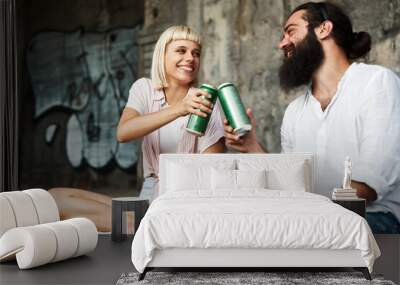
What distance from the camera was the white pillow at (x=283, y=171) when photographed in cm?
574

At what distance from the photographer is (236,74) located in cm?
639

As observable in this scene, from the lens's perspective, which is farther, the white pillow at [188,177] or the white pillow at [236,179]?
the white pillow at [188,177]

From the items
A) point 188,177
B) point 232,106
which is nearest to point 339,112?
point 232,106

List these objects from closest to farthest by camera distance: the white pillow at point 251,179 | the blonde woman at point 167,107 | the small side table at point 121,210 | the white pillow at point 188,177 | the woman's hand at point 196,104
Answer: the white pillow at point 251,179
the white pillow at point 188,177
the small side table at point 121,210
the woman's hand at point 196,104
the blonde woman at point 167,107

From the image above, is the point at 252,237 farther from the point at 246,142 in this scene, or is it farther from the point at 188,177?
the point at 246,142

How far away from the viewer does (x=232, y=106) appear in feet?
19.6

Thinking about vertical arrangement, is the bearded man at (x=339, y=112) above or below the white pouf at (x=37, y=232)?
above

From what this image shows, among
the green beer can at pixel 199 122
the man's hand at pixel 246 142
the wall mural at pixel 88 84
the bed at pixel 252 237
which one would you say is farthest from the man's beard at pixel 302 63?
the bed at pixel 252 237

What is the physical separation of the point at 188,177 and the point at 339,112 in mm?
1564

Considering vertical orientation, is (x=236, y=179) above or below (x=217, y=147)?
below

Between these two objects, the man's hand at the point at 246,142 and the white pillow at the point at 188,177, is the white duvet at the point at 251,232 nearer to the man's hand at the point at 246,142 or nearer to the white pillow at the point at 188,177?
the white pillow at the point at 188,177

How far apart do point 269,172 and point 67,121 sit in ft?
7.09

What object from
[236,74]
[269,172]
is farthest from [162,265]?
[236,74]

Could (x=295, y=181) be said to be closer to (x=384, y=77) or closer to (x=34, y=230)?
(x=384, y=77)
